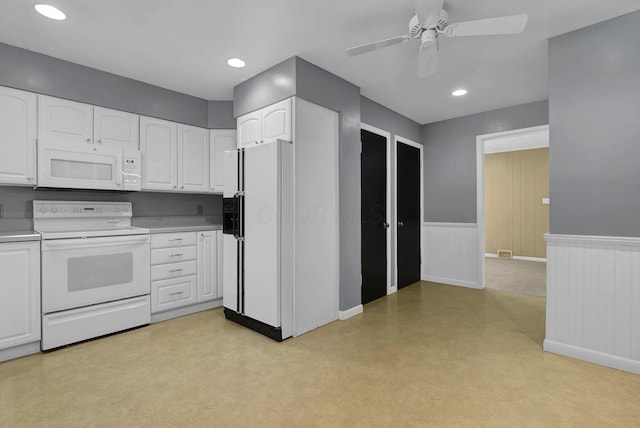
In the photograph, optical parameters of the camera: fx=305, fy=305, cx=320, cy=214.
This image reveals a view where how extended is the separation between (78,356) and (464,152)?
16.3 feet

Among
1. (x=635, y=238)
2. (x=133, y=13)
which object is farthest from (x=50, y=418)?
(x=635, y=238)

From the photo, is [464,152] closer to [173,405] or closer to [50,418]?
[173,405]

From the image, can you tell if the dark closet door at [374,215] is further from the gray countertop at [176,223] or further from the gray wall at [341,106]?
the gray countertop at [176,223]

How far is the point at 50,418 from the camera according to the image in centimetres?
167

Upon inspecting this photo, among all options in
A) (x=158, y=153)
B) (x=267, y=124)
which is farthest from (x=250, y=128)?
(x=158, y=153)

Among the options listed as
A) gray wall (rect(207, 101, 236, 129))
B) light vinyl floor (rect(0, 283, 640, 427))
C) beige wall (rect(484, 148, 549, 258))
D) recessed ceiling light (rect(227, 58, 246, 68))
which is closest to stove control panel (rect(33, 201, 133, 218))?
light vinyl floor (rect(0, 283, 640, 427))

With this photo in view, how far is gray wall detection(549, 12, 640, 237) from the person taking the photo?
2131mm

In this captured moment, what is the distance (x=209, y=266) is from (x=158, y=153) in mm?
1381

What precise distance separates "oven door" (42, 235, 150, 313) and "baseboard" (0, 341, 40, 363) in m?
0.28

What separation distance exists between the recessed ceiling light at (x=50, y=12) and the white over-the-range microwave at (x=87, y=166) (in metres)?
1.02

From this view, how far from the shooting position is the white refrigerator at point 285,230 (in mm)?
2684

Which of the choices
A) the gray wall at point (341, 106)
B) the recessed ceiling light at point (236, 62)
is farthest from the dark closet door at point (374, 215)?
the recessed ceiling light at point (236, 62)

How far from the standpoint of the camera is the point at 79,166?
112 inches

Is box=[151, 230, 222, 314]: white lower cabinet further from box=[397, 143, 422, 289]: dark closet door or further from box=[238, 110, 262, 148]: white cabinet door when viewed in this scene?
box=[397, 143, 422, 289]: dark closet door
